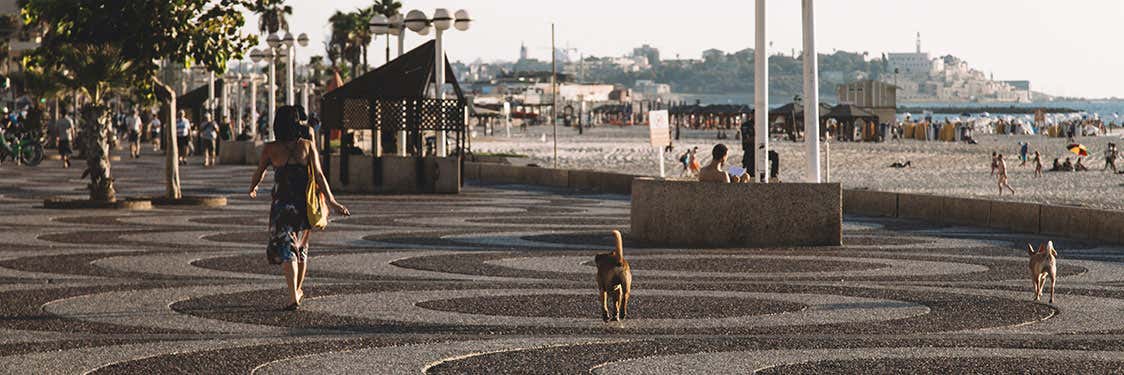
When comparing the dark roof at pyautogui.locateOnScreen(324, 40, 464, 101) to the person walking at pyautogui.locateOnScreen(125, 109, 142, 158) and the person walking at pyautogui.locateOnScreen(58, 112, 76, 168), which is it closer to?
the person walking at pyautogui.locateOnScreen(58, 112, 76, 168)

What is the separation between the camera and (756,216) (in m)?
17.8

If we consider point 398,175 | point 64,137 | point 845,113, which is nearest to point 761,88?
point 398,175

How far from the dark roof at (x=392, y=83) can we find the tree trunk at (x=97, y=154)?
6.50 m

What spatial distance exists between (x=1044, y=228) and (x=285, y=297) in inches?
419

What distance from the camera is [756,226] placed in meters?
17.8

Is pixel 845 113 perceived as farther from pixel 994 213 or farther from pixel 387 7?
pixel 994 213

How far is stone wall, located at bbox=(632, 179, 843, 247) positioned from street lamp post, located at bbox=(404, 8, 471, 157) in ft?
41.6

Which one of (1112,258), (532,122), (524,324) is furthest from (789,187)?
(532,122)

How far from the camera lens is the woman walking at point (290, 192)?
36.8 ft

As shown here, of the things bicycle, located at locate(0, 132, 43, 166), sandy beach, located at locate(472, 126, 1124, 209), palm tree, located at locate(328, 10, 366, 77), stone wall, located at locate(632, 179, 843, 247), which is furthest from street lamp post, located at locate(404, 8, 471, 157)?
palm tree, located at locate(328, 10, 366, 77)

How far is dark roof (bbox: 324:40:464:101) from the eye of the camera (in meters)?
30.3

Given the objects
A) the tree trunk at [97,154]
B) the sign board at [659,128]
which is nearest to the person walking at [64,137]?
the tree trunk at [97,154]

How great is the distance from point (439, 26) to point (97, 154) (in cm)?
820

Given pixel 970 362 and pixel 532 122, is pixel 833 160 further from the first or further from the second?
pixel 532 122
